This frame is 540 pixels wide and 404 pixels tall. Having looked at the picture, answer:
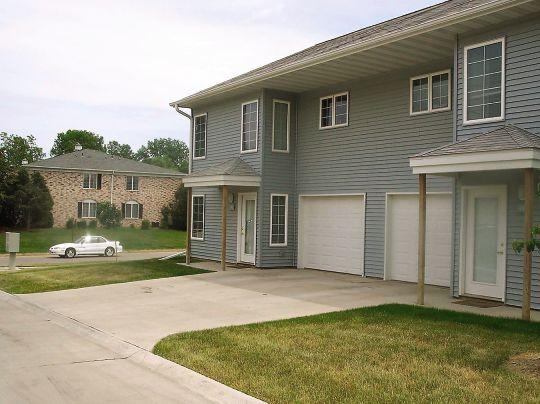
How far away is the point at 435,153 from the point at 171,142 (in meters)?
105

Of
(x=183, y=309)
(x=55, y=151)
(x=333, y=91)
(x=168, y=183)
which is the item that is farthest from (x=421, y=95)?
(x=55, y=151)

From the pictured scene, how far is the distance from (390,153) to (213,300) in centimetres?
616

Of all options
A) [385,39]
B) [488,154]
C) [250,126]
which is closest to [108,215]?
[250,126]

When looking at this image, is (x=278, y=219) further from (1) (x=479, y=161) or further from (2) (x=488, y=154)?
(2) (x=488, y=154)

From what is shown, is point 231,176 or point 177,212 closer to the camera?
point 231,176

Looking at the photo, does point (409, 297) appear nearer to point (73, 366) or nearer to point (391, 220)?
point (391, 220)

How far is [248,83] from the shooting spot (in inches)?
679

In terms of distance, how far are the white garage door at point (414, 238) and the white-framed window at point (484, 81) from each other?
268 cm

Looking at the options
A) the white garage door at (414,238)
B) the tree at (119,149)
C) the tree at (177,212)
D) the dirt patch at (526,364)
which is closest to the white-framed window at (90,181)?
the tree at (177,212)

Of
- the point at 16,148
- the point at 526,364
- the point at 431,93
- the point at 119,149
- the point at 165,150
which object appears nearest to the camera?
the point at 526,364

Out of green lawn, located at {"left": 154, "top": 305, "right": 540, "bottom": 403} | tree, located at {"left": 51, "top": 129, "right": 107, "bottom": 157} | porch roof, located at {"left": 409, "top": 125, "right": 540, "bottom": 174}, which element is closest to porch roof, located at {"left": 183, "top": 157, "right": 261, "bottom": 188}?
porch roof, located at {"left": 409, "top": 125, "right": 540, "bottom": 174}

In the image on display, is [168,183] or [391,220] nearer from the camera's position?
[391,220]

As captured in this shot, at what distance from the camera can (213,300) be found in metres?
11.9

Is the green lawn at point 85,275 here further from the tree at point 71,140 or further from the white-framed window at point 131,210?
the tree at point 71,140
